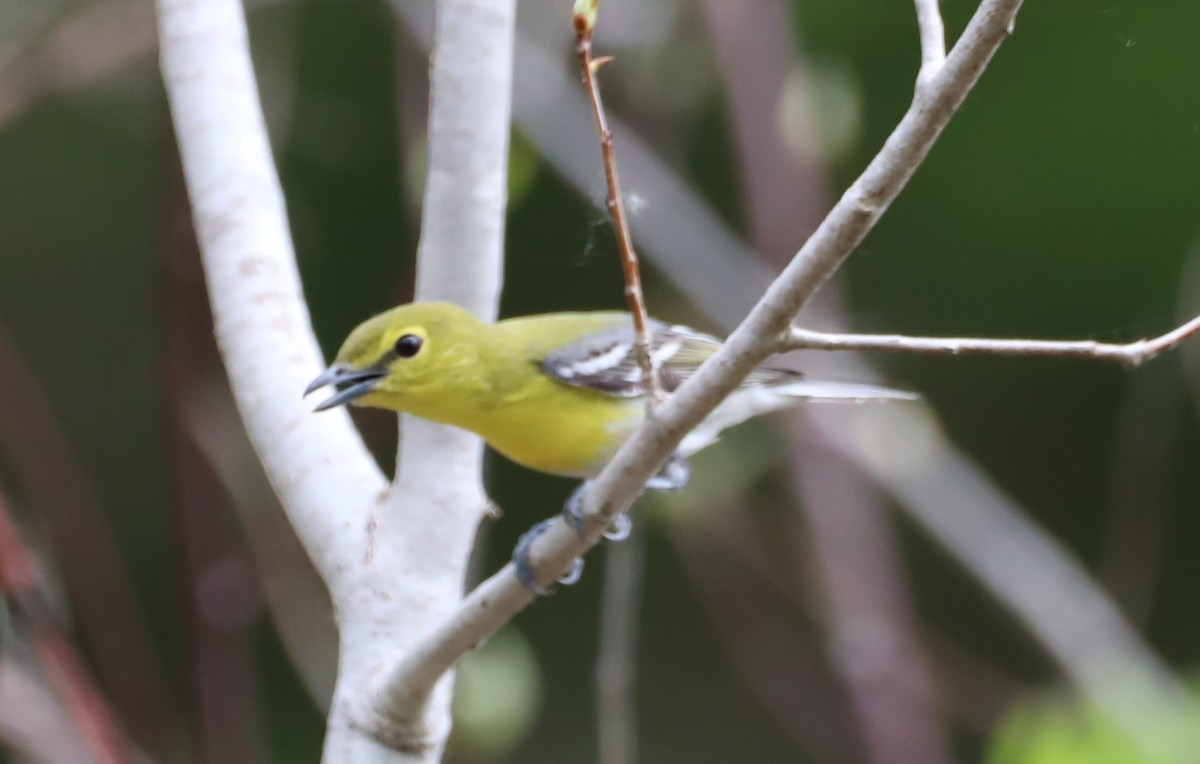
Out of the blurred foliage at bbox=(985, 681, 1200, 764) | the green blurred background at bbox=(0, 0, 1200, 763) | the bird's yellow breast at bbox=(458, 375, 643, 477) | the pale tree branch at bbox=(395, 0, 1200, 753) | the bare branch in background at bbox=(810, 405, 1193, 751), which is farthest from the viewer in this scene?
the green blurred background at bbox=(0, 0, 1200, 763)

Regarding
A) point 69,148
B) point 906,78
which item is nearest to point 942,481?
point 906,78

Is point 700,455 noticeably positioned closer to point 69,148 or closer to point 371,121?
point 371,121

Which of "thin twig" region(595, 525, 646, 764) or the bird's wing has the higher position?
the bird's wing

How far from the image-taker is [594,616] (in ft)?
13.4

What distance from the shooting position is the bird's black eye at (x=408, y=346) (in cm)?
200

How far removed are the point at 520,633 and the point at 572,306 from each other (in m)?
1.04

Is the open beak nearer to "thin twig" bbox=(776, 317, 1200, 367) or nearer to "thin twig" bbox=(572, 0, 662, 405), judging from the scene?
"thin twig" bbox=(572, 0, 662, 405)

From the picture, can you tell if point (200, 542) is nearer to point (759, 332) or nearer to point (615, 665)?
point (615, 665)

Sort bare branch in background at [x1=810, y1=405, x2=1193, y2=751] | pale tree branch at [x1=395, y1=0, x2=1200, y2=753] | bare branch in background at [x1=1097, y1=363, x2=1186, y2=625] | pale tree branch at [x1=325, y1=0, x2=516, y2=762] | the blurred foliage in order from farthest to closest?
bare branch in background at [x1=1097, y1=363, x2=1186, y2=625] → pale tree branch at [x1=395, y1=0, x2=1200, y2=753] → bare branch in background at [x1=810, y1=405, x2=1193, y2=751] → pale tree branch at [x1=325, y1=0, x2=516, y2=762] → the blurred foliage

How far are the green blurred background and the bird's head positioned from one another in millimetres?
600

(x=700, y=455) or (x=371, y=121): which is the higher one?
(x=371, y=121)

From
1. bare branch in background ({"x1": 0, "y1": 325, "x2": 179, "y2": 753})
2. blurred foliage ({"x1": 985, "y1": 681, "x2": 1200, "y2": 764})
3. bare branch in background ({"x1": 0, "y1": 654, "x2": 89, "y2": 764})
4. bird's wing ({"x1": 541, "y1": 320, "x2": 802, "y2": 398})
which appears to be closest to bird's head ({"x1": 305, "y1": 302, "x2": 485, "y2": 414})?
bird's wing ({"x1": 541, "y1": 320, "x2": 802, "y2": 398})

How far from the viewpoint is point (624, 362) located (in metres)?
2.29

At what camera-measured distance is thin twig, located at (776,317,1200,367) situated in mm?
1073
